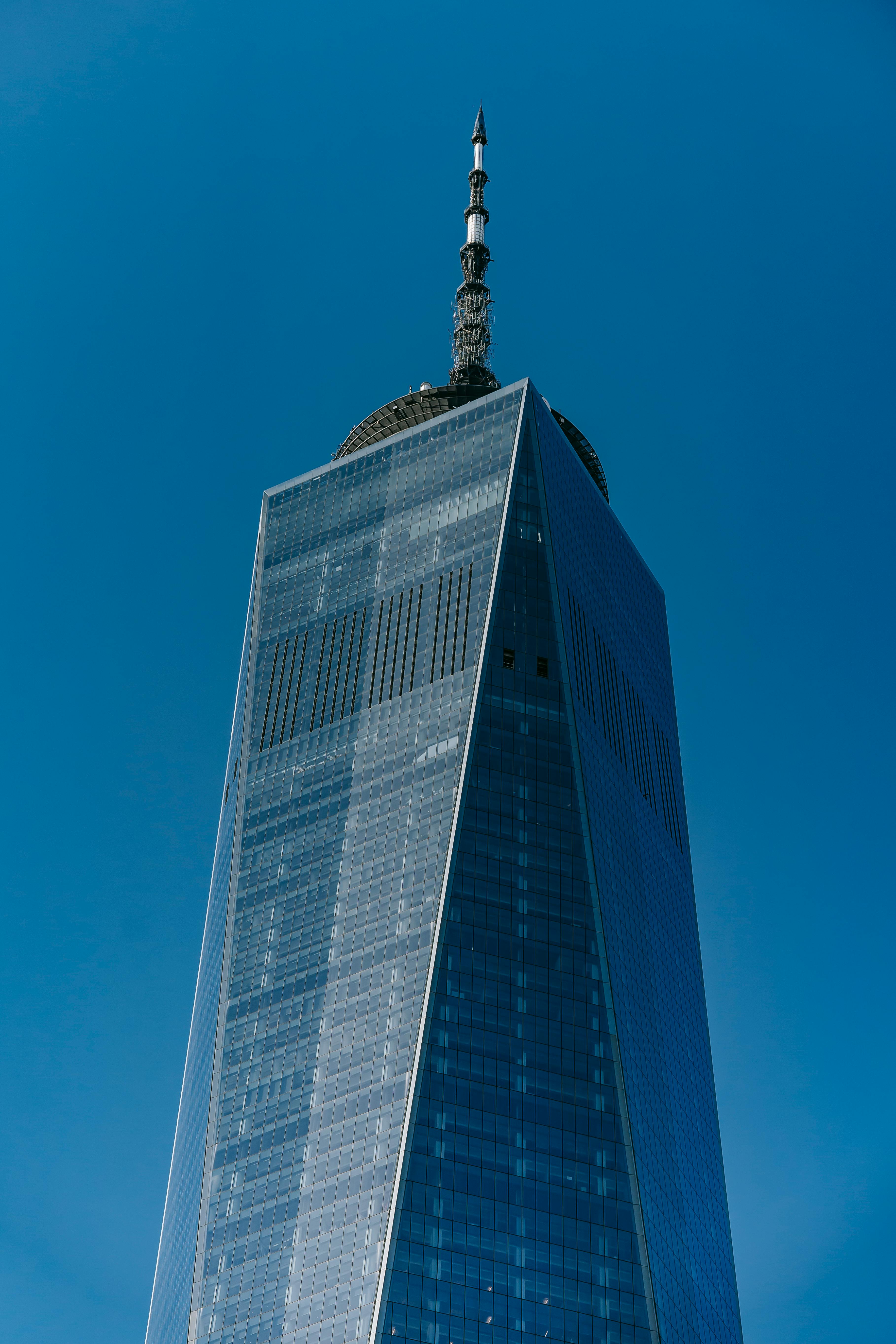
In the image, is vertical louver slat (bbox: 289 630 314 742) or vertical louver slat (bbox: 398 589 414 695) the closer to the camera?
vertical louver slat (bbox: 398 589 414 695)

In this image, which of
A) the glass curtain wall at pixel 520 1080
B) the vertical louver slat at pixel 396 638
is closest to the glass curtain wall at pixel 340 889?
the vertical louver slat at pixel 396 638

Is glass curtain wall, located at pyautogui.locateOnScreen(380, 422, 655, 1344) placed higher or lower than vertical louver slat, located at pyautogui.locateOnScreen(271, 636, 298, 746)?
lower

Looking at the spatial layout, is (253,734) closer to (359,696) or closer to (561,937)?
(359,696)

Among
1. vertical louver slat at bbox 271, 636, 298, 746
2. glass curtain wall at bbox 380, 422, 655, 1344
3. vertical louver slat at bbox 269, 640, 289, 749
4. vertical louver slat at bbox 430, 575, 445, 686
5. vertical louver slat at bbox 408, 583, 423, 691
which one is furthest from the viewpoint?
vertical louver slat at bbox 269, 640, 289, 749

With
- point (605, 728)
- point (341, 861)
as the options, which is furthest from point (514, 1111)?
point (605, 728)

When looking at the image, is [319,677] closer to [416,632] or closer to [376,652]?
[376,652]

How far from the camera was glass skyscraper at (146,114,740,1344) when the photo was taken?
143875 mm

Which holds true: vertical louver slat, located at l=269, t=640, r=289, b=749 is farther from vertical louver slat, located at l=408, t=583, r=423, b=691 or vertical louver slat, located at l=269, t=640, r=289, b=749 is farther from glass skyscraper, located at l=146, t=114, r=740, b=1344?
vertical louver slat, located at l=408, t=583, r=423, b=691

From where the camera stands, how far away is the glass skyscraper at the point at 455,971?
143875mm

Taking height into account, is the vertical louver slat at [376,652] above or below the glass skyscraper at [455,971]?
above

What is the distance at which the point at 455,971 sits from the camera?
156625 mm

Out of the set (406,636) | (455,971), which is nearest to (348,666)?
(406,636)

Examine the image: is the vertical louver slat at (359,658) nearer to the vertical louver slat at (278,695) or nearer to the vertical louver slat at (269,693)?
the vertical louver slat at (278,695)

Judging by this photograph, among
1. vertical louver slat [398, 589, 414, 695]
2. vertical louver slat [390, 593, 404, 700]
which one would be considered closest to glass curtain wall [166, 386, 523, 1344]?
vertical louver slat [390, 593, 404, 700]
